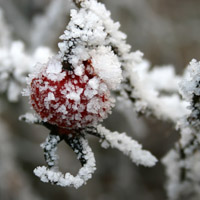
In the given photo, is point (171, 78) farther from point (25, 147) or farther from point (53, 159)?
point (25, 147)

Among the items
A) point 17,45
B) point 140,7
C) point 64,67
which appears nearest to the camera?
point 64,67

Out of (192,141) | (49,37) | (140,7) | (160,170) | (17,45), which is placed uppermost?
(140,7)

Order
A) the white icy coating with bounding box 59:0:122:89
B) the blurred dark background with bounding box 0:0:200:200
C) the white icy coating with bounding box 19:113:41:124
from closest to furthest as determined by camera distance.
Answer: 1. the white icy coating with bounding box 59:0:122:89
2. the white icy coating with bounding box 19:113:41:124
3. the blurred dark background with bounding box 0:0:200:200

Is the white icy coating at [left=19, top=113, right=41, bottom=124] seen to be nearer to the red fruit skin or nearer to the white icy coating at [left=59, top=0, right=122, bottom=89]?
the red fruit skin

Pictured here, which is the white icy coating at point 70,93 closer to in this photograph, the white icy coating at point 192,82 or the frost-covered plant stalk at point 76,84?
the frost-covered plant stalk at point 76,84

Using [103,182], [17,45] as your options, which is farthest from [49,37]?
[103,182]

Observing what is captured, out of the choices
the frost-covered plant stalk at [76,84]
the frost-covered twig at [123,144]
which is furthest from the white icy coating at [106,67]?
the frost-covered twig at [123,144]

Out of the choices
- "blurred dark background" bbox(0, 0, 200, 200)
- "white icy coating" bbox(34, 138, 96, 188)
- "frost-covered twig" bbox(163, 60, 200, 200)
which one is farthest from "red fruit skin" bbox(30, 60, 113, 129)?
"blurred dark background" bbox(0, 0, 200, 200)
